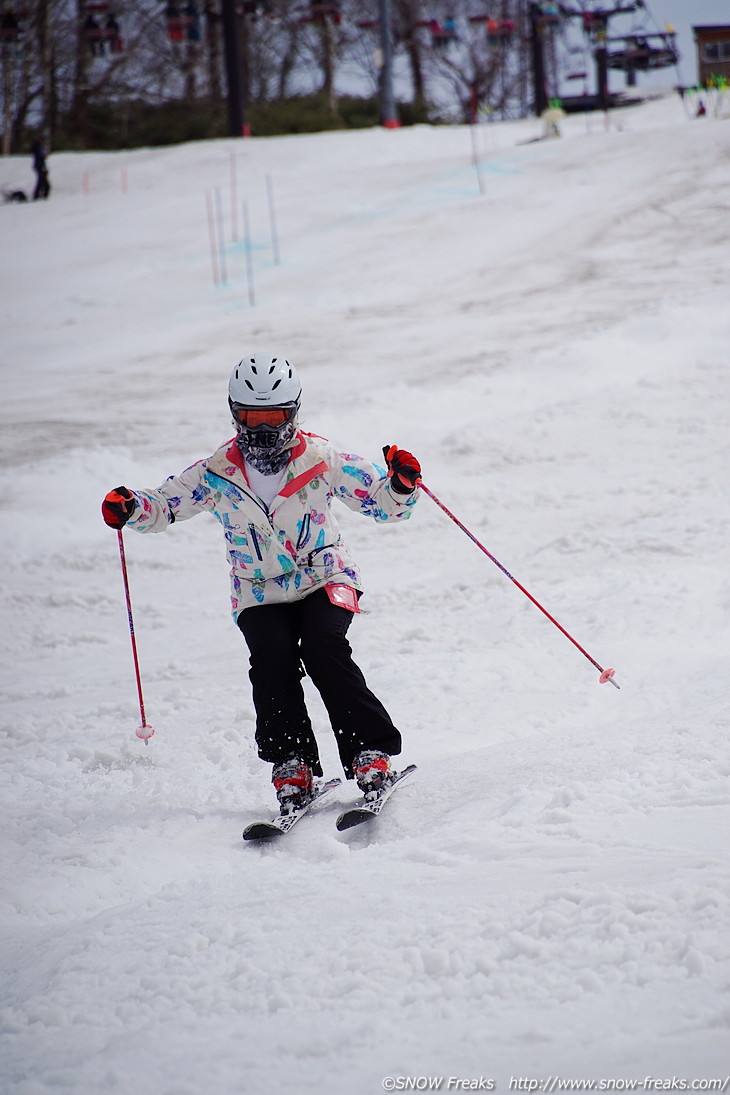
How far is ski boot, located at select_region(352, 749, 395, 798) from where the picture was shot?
3621 millimetres

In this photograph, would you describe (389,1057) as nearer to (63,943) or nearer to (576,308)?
(63,943)

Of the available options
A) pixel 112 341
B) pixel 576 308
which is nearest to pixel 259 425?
pixel 576 308

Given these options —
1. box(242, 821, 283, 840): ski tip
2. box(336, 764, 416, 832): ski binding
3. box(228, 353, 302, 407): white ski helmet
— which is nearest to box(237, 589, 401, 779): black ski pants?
box(336, 764, 416, 832): ski binding

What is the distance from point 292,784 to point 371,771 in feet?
1.11

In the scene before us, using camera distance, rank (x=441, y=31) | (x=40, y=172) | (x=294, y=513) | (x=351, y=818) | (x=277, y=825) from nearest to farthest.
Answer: (x=351, y=818) < (x=277, y=825) < (x=294, y=513) < (x=40, y=172) < (x=441, y=31)

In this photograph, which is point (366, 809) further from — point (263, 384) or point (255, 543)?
point (263, 384)

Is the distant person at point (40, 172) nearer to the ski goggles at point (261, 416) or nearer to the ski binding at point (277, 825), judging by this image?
the ski goggles at point (261, 416)

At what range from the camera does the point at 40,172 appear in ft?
78.6

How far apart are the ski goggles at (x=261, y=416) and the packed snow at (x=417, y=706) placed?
155 cm

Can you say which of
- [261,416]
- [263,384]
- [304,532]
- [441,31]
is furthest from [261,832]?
[441,31]

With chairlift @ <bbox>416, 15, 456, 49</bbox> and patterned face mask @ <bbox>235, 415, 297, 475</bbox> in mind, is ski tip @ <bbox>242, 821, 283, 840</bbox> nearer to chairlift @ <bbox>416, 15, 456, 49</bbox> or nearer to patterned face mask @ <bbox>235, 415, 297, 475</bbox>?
patterned face mask @ <bbox>235, 415, 297, 475</bbox>

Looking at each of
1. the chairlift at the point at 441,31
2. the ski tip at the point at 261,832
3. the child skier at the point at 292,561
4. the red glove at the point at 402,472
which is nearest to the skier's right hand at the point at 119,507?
the child skier at the point at 292,561

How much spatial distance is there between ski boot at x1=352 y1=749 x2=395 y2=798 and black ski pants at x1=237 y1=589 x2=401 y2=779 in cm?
3

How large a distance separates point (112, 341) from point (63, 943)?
40.0 feet
